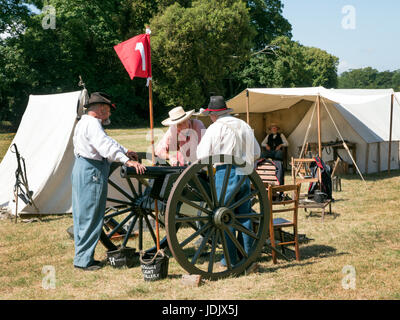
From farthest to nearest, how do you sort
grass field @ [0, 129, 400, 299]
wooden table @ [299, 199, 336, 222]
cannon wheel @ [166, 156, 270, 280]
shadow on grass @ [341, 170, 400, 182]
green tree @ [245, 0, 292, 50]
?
green tree @ [245, 0, 292, 50] < shadow on grass @ [341, 170, 400, 182] < wooden table @ [299, 199, 336, 222] < grass field @ [0, 129, 400, 299] < cannon wheel @ [166, 156, 270, 280]

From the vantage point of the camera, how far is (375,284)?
372 centimetres

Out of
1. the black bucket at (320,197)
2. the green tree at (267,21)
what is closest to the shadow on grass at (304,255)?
the black bucket at (320,197)

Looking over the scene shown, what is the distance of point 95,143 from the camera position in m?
4.16

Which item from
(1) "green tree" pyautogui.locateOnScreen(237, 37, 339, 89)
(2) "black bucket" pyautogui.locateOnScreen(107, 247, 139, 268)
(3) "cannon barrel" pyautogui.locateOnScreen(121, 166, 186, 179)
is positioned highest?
(1) "green tree" pyautogui.locateOnScreen(237, 37, 339, 89)

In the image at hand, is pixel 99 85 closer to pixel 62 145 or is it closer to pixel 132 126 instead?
pixel 132 126

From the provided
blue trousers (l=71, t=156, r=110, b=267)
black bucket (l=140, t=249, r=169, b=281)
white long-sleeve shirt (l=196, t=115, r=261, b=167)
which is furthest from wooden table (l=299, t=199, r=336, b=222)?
blue trousers (l=71, t=156, r=110, b=267)

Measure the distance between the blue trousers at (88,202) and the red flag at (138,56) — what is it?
1532 mm

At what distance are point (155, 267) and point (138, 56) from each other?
8.84ft

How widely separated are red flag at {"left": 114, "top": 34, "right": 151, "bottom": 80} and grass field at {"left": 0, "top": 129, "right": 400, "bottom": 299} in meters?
2.13

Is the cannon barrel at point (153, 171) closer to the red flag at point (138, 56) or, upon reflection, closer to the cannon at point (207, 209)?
the cannon at point (207, 209)

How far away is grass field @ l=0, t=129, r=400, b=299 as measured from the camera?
3.58 meters

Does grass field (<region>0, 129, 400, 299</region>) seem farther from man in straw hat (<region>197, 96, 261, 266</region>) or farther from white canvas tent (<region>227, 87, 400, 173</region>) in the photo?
white canvas tent (<region>227, 87, 400, 173</region>)

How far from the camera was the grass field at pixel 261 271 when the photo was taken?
3582 millimetres
